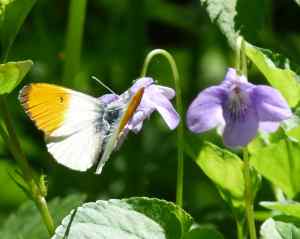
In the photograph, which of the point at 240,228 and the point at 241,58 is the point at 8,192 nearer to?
the point at 240,228

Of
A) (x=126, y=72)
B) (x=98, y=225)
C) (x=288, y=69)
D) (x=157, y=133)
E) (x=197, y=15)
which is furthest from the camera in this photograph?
(x=197, y=15)

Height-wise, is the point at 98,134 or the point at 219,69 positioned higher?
the point at 98,134

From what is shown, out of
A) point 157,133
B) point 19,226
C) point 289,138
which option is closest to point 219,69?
point 157,133

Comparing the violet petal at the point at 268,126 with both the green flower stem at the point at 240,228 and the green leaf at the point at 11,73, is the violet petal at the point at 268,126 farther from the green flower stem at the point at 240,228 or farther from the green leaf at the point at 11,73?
the green leaf at the point at 11,73

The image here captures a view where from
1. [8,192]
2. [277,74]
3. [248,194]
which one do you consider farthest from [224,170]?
[8,192]

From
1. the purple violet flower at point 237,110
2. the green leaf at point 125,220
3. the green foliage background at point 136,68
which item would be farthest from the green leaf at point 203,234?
the green foliage background at point 136,68

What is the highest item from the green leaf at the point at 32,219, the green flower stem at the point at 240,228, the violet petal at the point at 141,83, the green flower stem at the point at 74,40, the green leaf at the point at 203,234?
the violet petal at the point at 141,83

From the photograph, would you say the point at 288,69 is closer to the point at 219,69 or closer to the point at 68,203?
the point at 68,203
